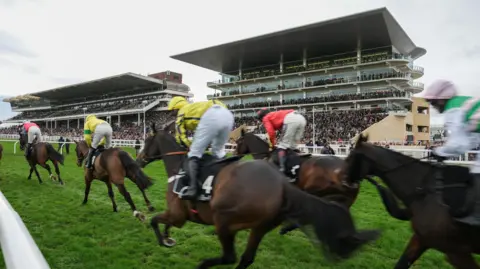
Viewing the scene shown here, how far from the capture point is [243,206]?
2.76m

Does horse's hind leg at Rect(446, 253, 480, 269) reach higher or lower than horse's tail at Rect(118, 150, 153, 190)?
lower

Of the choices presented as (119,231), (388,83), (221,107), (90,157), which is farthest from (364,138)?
(388,83)

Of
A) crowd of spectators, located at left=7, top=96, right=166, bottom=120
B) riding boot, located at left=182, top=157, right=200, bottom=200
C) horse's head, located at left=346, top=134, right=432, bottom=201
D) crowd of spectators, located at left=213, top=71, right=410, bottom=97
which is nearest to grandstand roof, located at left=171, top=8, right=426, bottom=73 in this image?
crowd of spectators, located at left=213, top=71, right=410, bottom=97

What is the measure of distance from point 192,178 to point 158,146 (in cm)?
130

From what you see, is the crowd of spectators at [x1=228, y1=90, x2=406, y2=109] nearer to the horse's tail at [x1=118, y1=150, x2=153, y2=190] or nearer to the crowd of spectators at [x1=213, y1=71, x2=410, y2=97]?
the crowd of spectators at [x1=213, y1=71, x2=410, y2=97]

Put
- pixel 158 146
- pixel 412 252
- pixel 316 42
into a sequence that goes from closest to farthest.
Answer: pixel 412 252 < pixel 158 146 < pixel 316 42

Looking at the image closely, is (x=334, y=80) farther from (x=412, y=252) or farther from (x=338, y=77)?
(x=412, y=252)

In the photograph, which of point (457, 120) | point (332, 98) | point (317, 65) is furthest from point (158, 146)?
point (317, 65)

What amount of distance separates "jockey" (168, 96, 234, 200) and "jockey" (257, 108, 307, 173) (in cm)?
171

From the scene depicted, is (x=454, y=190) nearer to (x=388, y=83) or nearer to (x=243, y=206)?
(x=243, y=206)

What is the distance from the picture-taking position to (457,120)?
284 centimetres

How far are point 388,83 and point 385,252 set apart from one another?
3405 centimetres

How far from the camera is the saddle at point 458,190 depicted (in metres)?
2.62

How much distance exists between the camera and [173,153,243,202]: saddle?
10.5 ft
